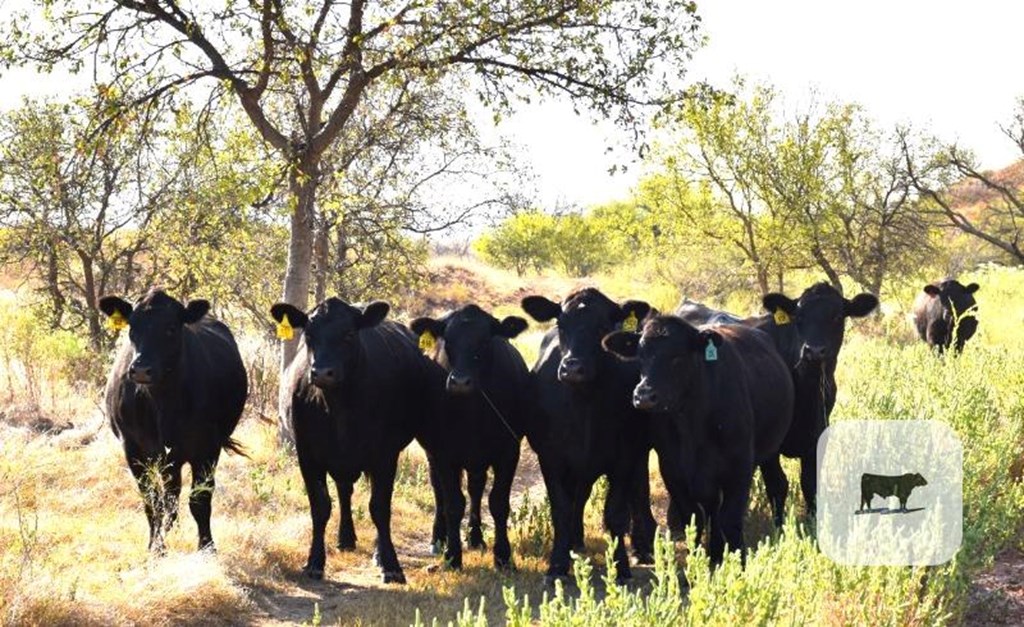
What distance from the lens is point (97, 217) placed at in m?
16.4

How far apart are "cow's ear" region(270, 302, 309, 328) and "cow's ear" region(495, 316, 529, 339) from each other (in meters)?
1.58

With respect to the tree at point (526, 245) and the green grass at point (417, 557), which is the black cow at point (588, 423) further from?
the tree at point (526, 245)

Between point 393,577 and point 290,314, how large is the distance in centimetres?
219

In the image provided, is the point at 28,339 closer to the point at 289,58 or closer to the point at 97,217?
the point at 97,217

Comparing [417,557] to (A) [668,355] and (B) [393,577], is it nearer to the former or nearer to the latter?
(B) [393,577]

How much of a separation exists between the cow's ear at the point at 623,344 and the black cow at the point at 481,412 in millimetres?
1067

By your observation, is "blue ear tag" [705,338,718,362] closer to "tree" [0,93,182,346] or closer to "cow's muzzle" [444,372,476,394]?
"cow's muzzle" [444,372,476,394]

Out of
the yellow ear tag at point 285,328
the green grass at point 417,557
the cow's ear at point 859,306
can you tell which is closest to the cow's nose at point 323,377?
the yellow ear tag at point 285,328

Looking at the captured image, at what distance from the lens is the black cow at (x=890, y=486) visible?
22.5ft

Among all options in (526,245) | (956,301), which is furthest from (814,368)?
(526,245)

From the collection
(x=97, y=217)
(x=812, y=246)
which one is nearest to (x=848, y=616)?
(x=97, y=217)

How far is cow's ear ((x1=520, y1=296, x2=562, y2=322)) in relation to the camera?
894 centimetres

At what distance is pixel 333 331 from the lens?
8344 mm

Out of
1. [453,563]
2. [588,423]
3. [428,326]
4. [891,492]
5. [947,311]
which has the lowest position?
[453,563]
